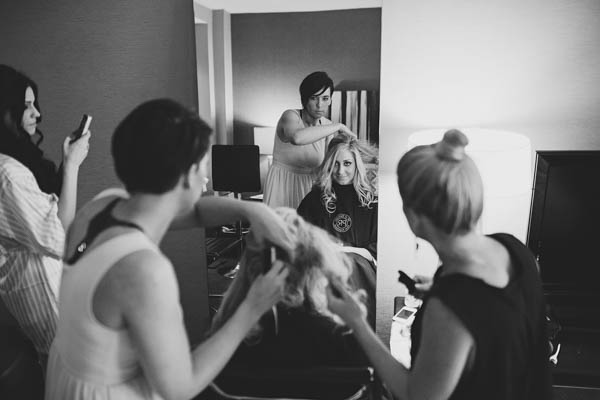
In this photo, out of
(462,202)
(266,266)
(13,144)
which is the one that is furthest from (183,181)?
(13,144)

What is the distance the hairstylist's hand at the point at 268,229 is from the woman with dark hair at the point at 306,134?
1.00 ft

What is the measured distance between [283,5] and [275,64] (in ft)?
0.57

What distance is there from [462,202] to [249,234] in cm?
48

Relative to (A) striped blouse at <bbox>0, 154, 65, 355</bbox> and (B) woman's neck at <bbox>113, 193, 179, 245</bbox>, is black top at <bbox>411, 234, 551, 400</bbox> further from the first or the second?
(A) striped blouse at <bbox>0, 154, 65, 355</bbox>

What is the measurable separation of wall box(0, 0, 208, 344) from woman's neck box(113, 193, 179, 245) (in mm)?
601

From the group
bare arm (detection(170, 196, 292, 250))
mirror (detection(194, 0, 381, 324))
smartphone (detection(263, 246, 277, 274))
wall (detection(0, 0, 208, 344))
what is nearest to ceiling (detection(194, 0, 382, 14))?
mirror (detection(194, 0, 381, 324))

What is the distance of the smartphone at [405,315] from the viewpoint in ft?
5.15

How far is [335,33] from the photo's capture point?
1.33 metres

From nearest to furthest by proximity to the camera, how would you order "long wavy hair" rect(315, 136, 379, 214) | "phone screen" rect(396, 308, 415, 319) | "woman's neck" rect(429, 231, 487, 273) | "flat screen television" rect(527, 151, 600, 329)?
"woman's neck" rect(429, 231, 487, 273), "long wavy hair" rect(315, 136, 379, 214), "flat screen television" rect(527, 151, 600, 329), "phone screen" rect(396, 308, 415, 319)

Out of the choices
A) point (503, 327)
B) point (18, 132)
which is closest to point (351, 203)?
point (503, 327)

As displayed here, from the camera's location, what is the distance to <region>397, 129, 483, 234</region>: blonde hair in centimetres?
80

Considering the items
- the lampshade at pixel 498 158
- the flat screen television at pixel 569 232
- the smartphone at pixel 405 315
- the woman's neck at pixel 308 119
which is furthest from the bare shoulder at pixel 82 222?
the flat screen television at pixel 569 232

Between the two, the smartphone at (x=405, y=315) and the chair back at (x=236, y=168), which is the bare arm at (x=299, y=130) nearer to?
the chair back at (x=236, y=168)

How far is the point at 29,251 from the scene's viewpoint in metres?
1.38
